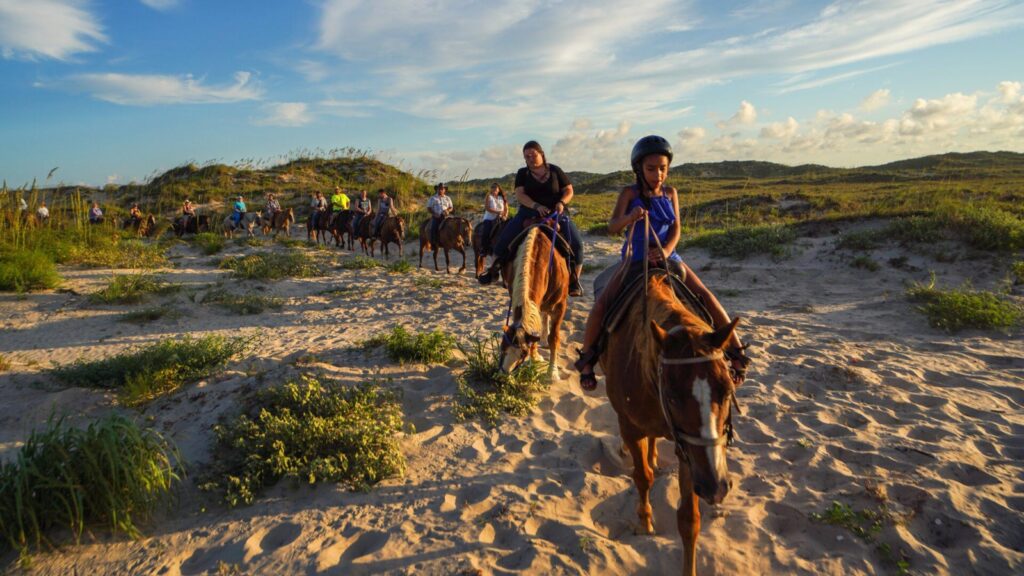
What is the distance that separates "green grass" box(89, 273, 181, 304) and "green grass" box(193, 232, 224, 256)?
6.62m

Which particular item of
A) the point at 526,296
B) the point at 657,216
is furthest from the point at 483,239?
the point at 657,216

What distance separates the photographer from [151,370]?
16.1 feet

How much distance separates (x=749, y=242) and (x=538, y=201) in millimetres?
7489

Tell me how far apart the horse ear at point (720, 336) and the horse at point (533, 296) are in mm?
2032

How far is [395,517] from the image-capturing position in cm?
321

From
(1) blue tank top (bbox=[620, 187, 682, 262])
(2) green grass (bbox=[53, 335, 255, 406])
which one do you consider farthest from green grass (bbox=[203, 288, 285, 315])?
(1) blue tank top (bbox=[620, 187, 682, 262])

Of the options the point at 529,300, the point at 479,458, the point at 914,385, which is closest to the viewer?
the point at 479,458

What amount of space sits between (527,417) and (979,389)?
4.66m

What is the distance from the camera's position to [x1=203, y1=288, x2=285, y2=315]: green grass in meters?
8.43

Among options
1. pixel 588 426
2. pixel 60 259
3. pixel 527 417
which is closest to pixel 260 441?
pixel 527 417

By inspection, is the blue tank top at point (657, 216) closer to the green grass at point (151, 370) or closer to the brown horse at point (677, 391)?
the brown horse at point (677, 391)

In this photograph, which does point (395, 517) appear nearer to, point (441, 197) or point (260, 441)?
point (260, 441)

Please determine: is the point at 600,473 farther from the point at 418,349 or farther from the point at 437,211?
the point at 437,211

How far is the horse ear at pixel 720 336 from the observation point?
2.01 meters
